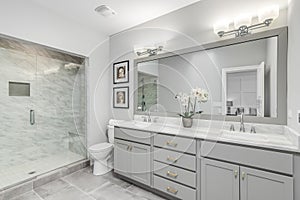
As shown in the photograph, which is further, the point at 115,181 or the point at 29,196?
the point at 115,181

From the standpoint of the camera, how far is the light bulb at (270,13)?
5.44ft

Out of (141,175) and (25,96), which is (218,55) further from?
(25,96)

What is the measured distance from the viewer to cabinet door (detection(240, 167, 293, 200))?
4.08 ft

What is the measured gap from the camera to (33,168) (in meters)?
2.63

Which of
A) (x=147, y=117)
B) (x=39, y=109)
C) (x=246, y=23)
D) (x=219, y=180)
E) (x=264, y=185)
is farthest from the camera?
(x=39, y=109)

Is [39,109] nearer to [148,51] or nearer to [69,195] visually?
[69,195]

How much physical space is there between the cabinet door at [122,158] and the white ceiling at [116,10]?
1994 mm

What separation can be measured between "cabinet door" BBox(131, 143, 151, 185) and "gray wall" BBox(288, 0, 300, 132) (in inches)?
60.7

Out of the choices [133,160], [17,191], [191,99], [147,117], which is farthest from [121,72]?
[17,191]

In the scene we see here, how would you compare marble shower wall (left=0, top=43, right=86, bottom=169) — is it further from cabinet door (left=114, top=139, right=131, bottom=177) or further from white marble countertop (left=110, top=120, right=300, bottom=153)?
white marble countertop (left=110, top=120, right=300, bottom=153)

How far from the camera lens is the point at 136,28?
→ 2.96 metres

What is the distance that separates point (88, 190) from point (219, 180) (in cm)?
168

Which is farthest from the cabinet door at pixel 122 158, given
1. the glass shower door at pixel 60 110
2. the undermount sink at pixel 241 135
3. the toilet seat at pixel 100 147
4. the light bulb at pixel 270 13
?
the light bulb at pixel 270 13

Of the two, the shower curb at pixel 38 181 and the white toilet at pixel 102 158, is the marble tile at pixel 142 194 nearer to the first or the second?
the white toilet at pixel 102 158
